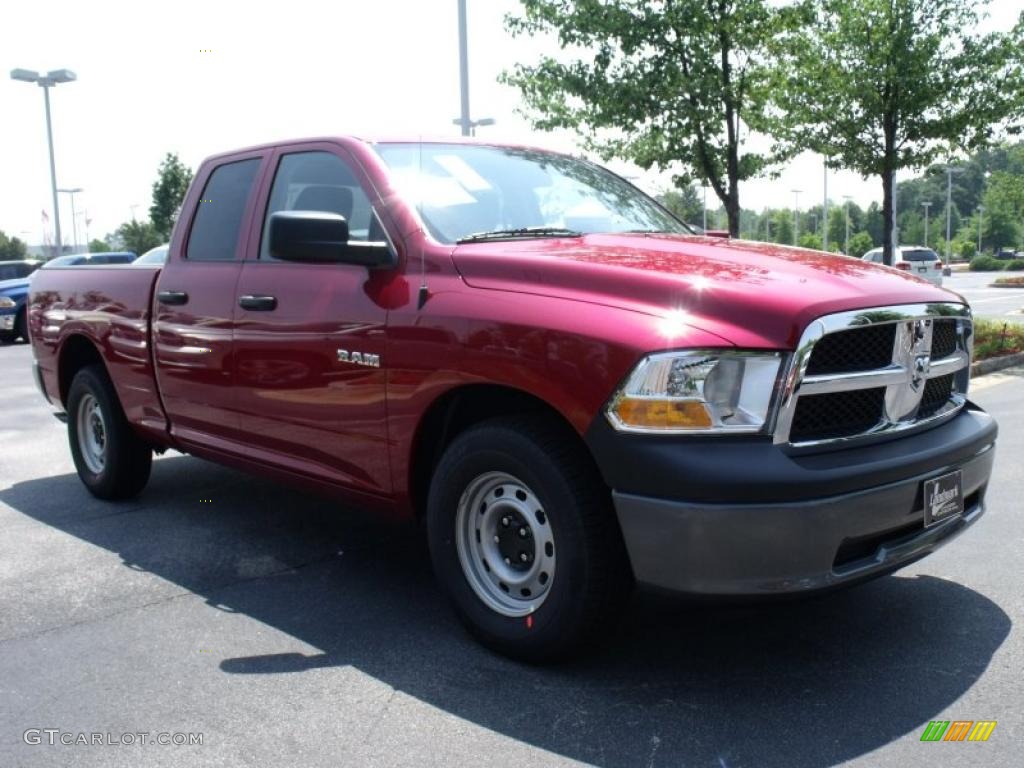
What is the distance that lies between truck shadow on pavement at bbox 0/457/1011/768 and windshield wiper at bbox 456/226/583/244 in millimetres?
1485

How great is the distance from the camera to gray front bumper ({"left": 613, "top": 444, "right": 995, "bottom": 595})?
292cm

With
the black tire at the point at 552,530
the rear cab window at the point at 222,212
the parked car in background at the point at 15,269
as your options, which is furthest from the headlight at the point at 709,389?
the parked car in background at the point at 15,269

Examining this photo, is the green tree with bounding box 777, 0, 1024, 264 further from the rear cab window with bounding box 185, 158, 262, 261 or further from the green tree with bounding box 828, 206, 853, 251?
the green tree with bounding box 828, 206, 853, 251

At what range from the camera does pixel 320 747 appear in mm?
2988

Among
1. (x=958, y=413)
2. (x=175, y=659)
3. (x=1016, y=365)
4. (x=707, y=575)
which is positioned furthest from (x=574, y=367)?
(x=1016, y=365)

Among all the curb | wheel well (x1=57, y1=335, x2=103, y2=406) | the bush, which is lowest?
the bush

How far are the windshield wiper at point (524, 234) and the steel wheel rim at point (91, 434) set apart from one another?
316 centimetres

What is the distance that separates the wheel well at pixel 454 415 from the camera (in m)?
3.50

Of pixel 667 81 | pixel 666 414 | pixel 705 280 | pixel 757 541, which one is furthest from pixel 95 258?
pixel 757 541

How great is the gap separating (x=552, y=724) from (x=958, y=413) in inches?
73.9

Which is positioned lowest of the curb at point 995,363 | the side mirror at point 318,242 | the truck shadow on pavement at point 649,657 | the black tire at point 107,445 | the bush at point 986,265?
the bush at point 986,265

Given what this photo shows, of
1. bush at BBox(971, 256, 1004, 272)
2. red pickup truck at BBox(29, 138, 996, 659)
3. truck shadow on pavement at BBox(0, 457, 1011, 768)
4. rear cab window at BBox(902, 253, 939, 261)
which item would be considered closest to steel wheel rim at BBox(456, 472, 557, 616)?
red pickup truck at BBox(29, 138, 996, 659)

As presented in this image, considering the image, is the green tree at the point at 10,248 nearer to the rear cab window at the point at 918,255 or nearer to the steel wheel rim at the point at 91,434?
the rear cab window at the point at 918,255

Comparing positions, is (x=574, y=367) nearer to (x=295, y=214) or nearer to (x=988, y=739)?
(x=295, y=214)
